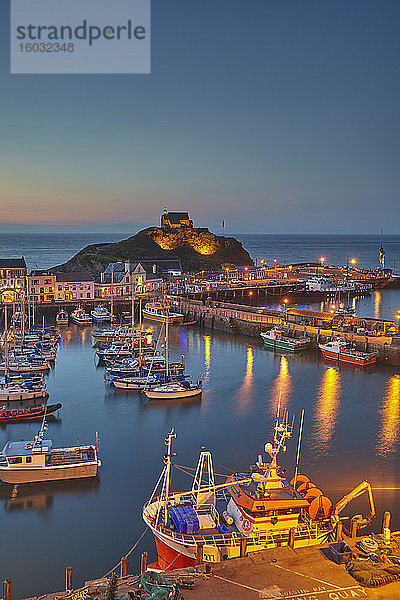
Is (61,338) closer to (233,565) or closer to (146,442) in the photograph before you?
(146,442)

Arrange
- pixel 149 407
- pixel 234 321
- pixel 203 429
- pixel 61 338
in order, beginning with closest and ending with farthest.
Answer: pixel 203 429 < pixel 149 407 < pixel 61 338 < pixel 234 321

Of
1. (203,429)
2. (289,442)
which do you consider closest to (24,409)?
(203,429)

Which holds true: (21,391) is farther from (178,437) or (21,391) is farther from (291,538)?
(291,538)

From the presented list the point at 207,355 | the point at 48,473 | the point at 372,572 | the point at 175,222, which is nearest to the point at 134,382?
the point at 207,355

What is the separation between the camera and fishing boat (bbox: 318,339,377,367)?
38.4m

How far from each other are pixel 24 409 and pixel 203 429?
329 inches

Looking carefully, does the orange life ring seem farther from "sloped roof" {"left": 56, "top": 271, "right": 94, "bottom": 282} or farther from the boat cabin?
"sloped roof" {"left": 56, "top": 271, "right": 94, "bottom": 282}

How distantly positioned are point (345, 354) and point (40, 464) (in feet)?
81.9

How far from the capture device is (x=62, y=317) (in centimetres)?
5472

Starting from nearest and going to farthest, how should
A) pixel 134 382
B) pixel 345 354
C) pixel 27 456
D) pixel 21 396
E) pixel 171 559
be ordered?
pixel 171 559 → pixel 27 456 → pixel 21 396 → pixel 134 382 → pixel 345 354

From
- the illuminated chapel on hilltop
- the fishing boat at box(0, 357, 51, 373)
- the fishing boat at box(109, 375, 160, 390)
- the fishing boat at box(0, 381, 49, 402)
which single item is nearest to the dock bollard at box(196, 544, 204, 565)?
the fishing boat at box(0, 381, 49, 402)

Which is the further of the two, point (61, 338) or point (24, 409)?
point (61, 338)

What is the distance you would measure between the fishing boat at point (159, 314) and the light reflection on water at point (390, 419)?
24.0 m

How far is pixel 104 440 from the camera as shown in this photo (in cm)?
2444
